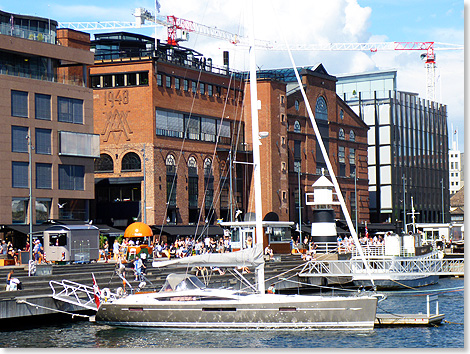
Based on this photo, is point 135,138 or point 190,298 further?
point 135,138

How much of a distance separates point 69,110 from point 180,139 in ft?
57.2

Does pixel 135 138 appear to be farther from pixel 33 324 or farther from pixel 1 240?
pixel 33 324

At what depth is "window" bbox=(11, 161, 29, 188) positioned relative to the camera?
77.0 meters

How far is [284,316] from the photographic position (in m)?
38.7

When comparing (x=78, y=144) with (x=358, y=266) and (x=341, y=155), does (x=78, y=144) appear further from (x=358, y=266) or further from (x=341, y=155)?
(x=341, y=155)

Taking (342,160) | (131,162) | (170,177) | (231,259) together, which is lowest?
(231,259)

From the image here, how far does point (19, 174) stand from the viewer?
77.5 m

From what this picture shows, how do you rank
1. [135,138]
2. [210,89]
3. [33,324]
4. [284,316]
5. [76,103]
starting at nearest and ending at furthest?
[284,316] < [33,324] < [76,103] < [135,138] < [210,89]

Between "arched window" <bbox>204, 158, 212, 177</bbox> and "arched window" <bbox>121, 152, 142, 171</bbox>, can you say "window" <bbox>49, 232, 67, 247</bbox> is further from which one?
"arched window" <bbox>204, 158, 212, 177</bbox>

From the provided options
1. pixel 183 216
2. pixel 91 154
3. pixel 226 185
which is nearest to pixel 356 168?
pixel 226 185

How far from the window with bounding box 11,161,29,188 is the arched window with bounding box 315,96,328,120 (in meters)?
54.7

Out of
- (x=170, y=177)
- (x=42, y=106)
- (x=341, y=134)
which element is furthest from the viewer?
(x=341, y=134)

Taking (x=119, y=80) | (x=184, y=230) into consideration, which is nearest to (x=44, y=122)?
(x=119, y=80)

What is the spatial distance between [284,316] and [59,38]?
55518 mm
